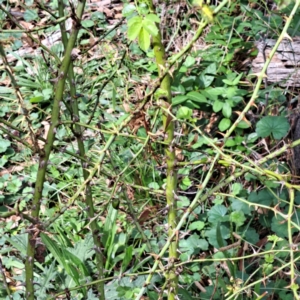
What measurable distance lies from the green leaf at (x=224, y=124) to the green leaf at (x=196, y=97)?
6.3 inches

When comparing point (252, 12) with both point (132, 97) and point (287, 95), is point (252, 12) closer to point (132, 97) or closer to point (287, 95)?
point (287, 95)

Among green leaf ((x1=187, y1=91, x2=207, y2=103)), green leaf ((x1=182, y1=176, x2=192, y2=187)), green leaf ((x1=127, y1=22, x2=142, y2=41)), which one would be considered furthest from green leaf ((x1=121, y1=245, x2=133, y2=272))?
green leaf ((x1=127, y1=22, x2=142, y2=41))

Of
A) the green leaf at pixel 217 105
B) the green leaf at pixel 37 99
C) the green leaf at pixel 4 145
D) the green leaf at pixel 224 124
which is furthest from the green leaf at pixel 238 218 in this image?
the green leaf at pixel 37 99

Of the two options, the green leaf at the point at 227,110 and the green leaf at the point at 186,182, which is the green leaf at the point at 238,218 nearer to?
the green leaf at the point at 186,182

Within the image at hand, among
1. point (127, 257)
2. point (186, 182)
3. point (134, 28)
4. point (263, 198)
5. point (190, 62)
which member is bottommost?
point (127, 257)

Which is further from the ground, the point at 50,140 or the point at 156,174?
the point at 50,140

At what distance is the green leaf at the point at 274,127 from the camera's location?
7.73 feet

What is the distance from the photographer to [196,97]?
280cm

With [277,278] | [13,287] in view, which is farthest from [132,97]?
[277,278]

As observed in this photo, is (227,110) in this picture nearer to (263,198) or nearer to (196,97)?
(196,97)

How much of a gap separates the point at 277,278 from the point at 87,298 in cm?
83

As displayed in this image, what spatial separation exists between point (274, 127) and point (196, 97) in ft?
1.89

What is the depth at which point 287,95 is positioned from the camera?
9.59ft

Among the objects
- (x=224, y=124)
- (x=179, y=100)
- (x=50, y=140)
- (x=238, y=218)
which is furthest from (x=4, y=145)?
(x=50, y=140)
